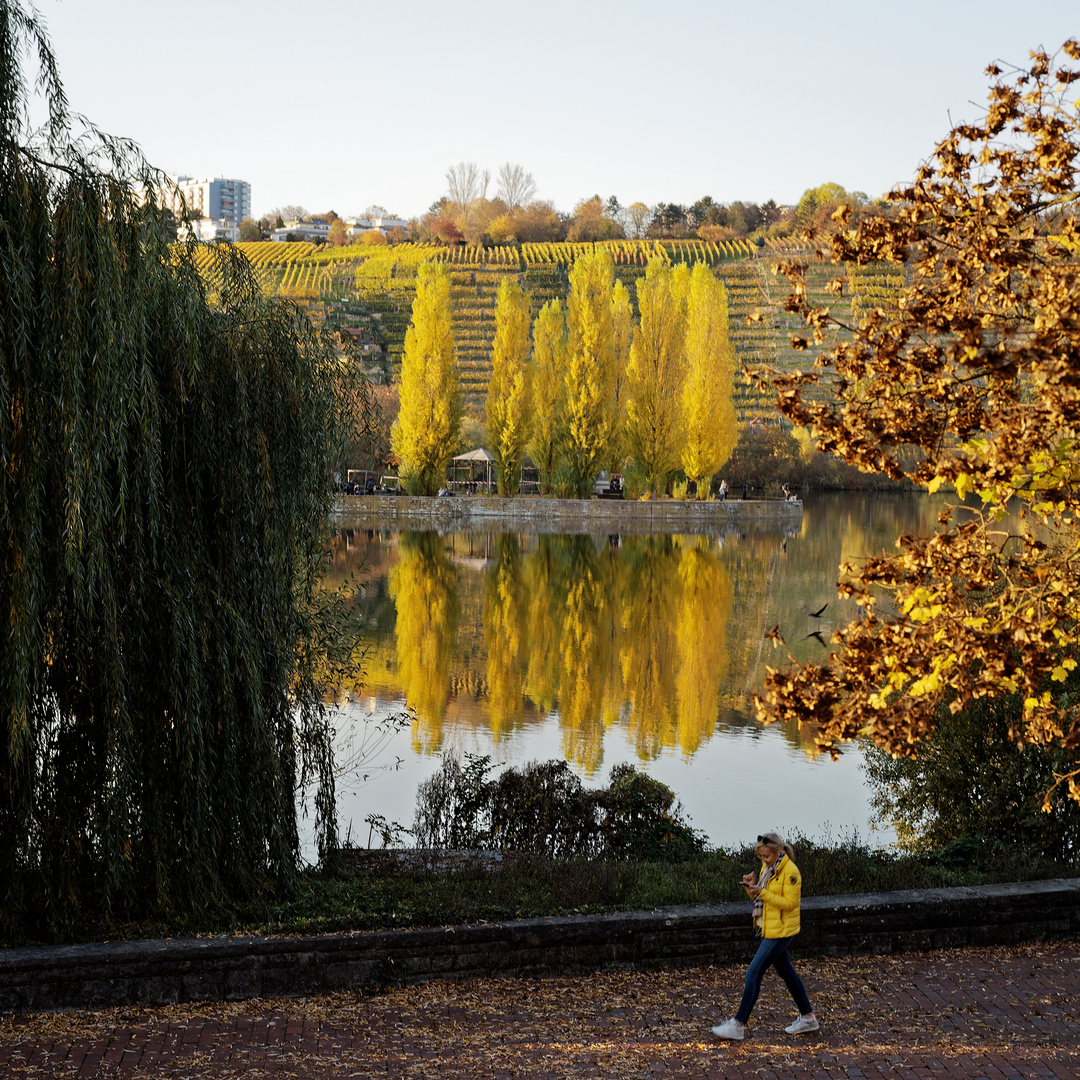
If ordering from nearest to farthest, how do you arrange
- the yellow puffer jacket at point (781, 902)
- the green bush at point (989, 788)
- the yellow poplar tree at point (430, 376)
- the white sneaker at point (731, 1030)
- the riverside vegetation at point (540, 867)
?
1. the white sneaker at point (731, 1030)
2. the yellow puffer jacket at point (781, 902)
3. the riverside vegetation at point (540, 867)
4. the green bush at point (989, 788)
5. the yellow poplar tree at point (430, 376)

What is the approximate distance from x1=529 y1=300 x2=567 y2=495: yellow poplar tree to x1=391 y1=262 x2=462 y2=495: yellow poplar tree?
3884 millimetres

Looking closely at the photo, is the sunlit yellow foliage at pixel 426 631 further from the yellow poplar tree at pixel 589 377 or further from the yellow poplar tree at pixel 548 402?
the yellow poplar tree at pixel 548 402

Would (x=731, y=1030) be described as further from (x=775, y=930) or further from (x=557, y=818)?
(x=557, y=818)

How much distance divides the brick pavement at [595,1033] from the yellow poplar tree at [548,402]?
49430 millimetres

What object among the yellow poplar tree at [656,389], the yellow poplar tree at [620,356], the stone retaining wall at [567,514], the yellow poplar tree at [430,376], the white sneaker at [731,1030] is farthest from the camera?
the yellow poplar tree at [620,356]

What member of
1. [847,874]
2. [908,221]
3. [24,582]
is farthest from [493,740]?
[908,221]

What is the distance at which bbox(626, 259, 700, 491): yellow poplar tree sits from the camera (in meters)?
54.4

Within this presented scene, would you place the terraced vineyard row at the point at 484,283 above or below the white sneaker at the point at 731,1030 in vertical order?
above

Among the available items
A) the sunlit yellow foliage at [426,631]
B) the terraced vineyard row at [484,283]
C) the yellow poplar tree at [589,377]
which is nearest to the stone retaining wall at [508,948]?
the sunlit yellow foliage at [426,631]

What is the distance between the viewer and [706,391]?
180 feet

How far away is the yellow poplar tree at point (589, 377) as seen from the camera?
5422 cm

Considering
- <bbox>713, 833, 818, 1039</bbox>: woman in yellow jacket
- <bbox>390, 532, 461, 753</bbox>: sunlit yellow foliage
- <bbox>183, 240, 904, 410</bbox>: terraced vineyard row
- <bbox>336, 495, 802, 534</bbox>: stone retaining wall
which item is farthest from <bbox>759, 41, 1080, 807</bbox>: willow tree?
<bbox>183, 240, 904, 410</bbox>: terraced vineyard row

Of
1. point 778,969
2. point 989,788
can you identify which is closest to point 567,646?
point 989,788

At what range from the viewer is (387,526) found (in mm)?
52812
